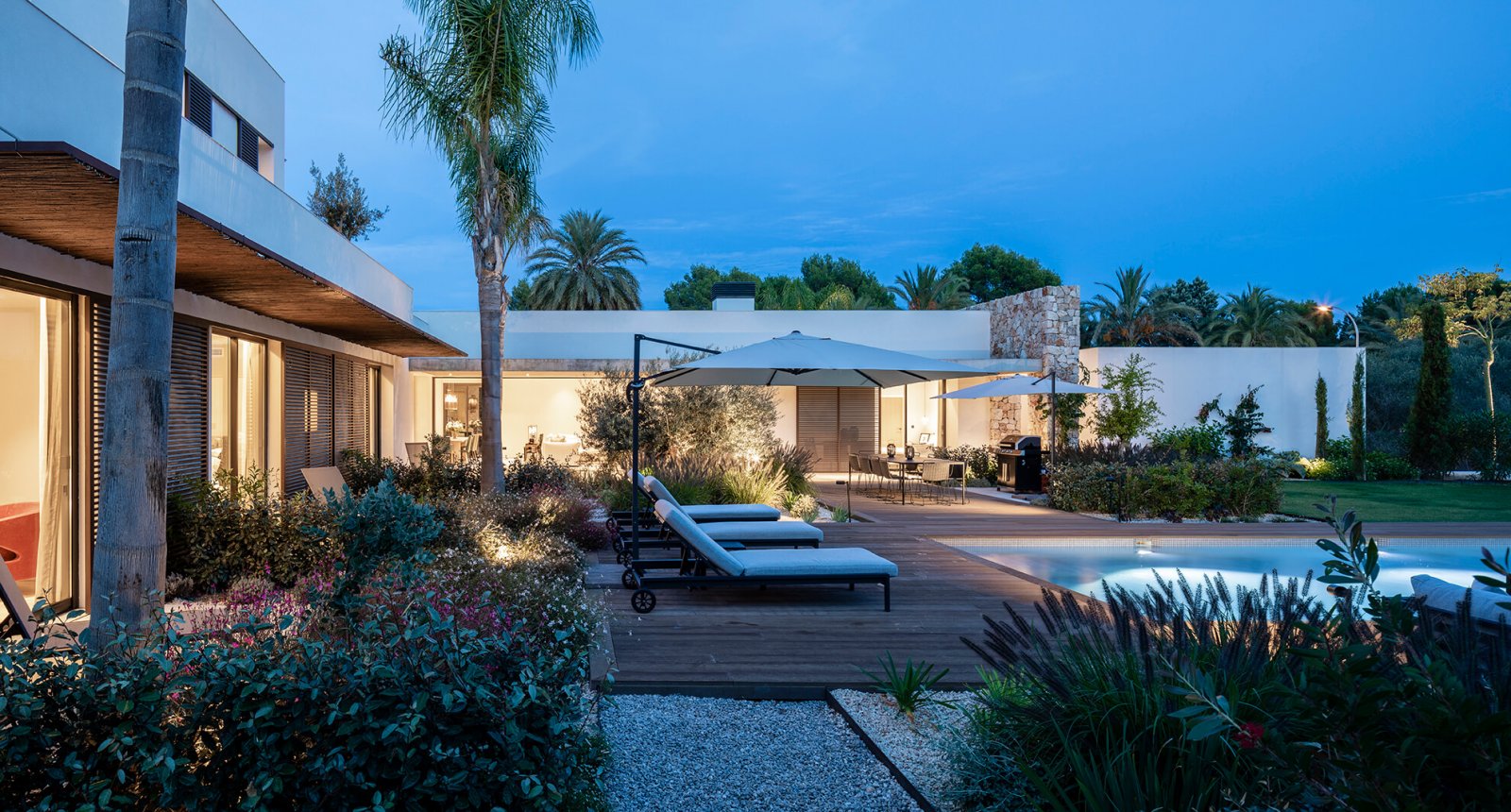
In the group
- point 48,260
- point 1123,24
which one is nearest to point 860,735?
point 48,260

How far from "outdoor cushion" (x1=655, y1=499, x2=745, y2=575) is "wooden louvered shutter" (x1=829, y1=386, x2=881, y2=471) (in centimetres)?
1492

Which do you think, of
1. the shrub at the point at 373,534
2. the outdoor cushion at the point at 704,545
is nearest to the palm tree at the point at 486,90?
the outdoor cushion at the point at 704,545

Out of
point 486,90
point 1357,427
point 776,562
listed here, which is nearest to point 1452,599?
point 776,562

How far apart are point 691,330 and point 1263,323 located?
27128mm

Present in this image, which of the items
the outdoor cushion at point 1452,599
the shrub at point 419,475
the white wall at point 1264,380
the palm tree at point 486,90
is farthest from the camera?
the white wall at point 1264,380

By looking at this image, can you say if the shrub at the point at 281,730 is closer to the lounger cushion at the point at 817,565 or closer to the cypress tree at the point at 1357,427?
the lounger cushion at the point at 817,565

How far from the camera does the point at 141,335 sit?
2818mm

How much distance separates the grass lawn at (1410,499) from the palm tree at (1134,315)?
1564cm

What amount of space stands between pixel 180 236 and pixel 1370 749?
5907 mm

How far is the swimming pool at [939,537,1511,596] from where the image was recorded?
31.6ft

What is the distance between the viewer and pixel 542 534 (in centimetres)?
818

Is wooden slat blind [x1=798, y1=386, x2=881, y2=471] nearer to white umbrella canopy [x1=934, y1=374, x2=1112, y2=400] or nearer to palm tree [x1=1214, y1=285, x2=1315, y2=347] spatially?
white umbrella canopy [x1=934, y1=374, x2=1112, y2=400]

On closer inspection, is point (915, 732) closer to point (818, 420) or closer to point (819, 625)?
point (819, 625)

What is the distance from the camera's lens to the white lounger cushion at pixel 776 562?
6352 mm
